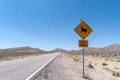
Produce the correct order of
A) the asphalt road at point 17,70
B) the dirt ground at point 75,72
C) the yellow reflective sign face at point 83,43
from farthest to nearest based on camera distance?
the yellow reflective sign face at point 83,43 → the dirt ground at point 75,72 → the asphalt road at point 17,70

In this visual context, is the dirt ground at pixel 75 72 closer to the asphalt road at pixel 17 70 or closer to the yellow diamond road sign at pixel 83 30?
the asphalt road at pixel 17 70

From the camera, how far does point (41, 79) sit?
11.6 m

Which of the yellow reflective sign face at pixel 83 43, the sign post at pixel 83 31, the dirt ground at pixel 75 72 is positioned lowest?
the dirt ground at pixel 75 72

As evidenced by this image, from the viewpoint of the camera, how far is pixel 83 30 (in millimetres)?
13305

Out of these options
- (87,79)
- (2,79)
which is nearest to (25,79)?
(2,79)

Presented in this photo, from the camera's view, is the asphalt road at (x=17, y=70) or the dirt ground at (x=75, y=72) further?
the dirt ground at (x=75, y=72)

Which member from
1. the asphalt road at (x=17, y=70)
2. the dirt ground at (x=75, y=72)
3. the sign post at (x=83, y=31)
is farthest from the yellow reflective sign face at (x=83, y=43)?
the asphalt road at (x=17, y=70)

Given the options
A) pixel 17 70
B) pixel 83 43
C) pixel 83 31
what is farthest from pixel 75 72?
pixel 17 70

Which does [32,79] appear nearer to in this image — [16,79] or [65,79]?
[16,79]

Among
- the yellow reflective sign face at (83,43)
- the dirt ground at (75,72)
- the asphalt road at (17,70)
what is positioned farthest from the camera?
the yellow reflective sign face at (83,43)

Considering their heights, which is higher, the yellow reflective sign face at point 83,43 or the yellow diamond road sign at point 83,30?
the yellow diamond road sign at point 83,30

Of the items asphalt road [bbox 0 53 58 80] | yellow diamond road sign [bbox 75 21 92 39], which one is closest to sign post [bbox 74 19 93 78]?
yellow diamond road sign [bbox 75 21 92 39]

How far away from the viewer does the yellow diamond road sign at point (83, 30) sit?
13312mm

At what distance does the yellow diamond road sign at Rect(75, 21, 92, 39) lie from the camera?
13312 millimetres
